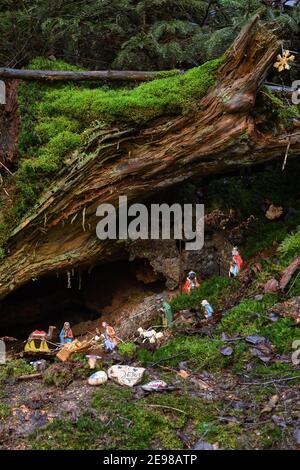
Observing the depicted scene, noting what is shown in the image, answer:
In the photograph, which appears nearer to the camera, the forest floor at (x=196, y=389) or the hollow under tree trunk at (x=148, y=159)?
the forest floor at (x=196, y=389)

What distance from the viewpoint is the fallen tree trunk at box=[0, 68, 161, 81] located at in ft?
22.6

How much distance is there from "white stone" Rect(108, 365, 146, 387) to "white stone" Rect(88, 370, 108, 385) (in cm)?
7

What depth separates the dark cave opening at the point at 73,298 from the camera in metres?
7.80

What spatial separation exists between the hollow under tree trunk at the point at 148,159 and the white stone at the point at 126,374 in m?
2.20

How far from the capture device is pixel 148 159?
646 cm

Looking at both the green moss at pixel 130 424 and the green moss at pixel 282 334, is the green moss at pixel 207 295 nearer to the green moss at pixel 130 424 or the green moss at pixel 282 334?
the green moss at pixel 282 334

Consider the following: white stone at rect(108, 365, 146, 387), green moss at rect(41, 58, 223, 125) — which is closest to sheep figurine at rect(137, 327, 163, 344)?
white stone at rect(108, 365, 146, 387)

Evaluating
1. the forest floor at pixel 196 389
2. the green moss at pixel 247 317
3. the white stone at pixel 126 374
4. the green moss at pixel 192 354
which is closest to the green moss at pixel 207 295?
the forest floor at pixel 196 389

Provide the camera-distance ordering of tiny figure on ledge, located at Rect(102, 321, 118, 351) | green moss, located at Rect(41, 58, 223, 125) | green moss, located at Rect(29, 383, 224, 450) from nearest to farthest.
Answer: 1. green moss, located at Rect(29, 383, 224, 450)
2. tiny figure on ledge, located at Rect(102, 321, 118, 351)
3. green moss, located at Rect(41, 58, 223, 125)

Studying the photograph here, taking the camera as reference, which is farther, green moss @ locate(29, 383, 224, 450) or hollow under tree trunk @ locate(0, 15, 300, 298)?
hollow under tree trunk @ locate(0, 15, 300, 298)

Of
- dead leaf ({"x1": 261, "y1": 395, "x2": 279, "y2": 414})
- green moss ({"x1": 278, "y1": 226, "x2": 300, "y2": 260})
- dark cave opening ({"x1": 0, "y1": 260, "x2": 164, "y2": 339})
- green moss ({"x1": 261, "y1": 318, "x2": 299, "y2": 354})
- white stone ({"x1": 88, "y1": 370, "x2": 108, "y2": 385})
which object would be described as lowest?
dark cave opening ({"x1": 0, "y1": 260, "x2": 164, "y2": 339})

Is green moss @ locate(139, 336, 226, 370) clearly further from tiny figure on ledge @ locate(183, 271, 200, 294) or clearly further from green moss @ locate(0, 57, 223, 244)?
green moss @ locate(0, 57, 223, 244)

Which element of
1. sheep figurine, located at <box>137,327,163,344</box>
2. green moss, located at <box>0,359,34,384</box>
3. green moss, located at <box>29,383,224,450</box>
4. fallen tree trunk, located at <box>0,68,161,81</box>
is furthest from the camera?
fallen tree trunk, located at <box>0,68,161,81</box>

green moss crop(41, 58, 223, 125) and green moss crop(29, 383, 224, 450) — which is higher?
green moss crop(41, 58, 223, 125)
